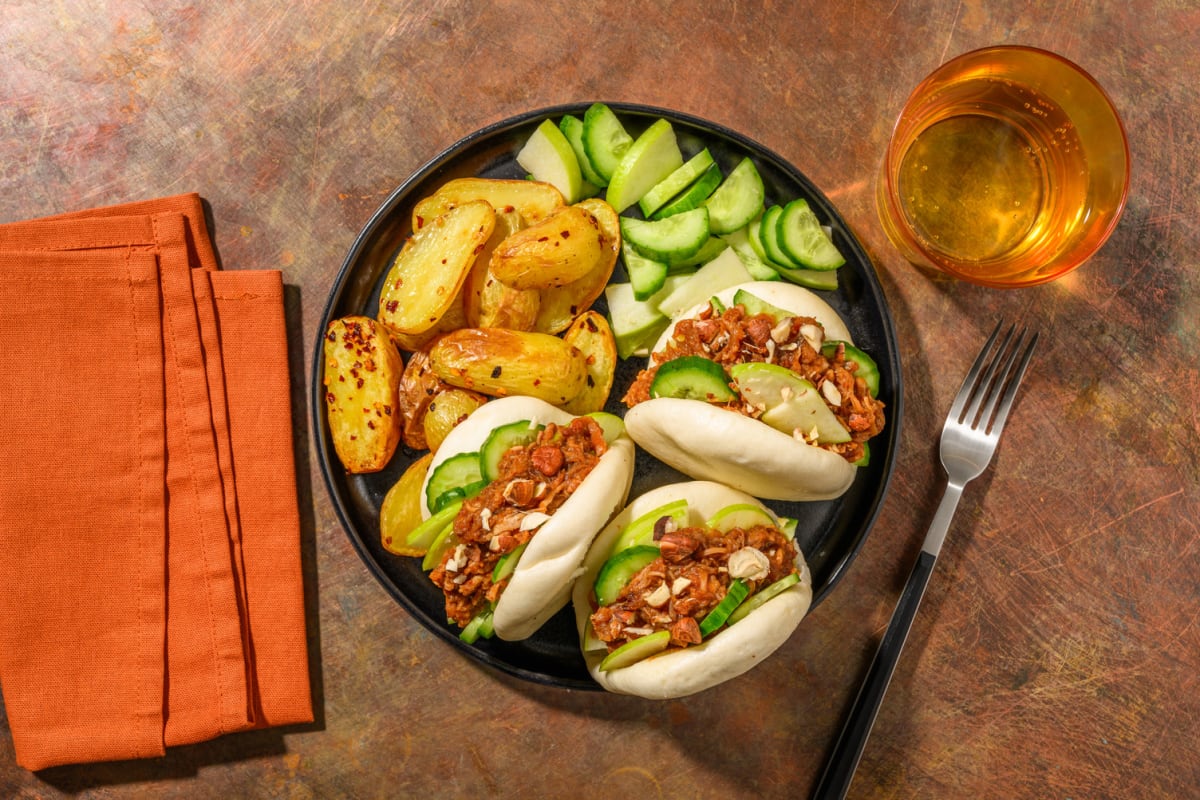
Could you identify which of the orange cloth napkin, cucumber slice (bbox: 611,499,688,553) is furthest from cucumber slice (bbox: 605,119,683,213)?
the orange cloth napkin

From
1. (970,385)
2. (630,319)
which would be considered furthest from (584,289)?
(970,385)

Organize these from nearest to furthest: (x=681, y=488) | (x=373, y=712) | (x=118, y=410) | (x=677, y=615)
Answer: (x=677, y=615)
(x=681, y=488)
(x=118, y=410)
(x=373, y=712)

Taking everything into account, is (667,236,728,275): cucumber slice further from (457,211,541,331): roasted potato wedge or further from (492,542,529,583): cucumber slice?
(492,542,529,583): cucumber slice

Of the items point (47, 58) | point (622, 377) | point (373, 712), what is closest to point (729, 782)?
point (373, 712)

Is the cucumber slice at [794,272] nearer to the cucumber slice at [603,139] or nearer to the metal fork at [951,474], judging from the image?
the cucumber slice at [603,139]

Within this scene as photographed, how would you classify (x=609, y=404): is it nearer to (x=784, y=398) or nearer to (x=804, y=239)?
(x=784, y=398)

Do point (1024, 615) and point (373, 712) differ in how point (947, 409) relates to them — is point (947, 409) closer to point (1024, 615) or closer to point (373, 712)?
point (1024, 615)
